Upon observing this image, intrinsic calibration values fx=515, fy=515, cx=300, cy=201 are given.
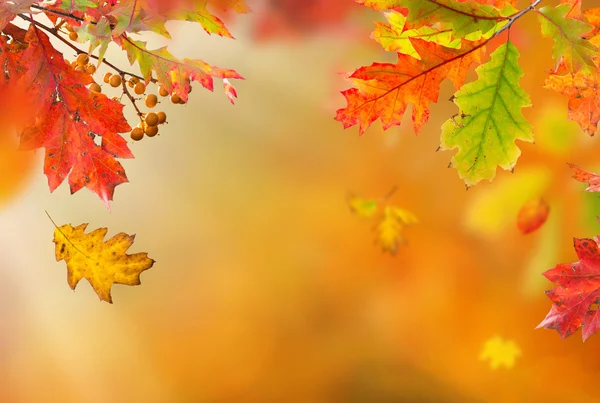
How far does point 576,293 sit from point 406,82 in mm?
296

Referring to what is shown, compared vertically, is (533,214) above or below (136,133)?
above

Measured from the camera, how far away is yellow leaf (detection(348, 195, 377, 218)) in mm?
1693

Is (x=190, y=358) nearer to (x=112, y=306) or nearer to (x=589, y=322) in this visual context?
(x=112, y=306)

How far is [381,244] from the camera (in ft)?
5.70

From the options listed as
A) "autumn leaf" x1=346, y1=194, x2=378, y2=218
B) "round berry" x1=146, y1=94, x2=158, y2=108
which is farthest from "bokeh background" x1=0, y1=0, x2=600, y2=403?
"round berry" x1=146, y1=94, x2=158, y2=108

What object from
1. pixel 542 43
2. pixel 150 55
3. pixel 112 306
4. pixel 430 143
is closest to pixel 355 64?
pixel 430 143

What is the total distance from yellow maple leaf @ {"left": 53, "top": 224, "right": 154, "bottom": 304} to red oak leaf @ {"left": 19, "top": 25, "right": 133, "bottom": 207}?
0.05m

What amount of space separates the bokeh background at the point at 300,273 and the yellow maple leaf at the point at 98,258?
106cm

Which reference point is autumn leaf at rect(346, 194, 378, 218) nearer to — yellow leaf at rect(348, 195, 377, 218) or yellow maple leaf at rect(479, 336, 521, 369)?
yellow leaf at rect(348, 195, 377, 218)

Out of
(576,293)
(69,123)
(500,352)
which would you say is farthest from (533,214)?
(69,123)

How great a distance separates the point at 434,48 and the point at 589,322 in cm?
34

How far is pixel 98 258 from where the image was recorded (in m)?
0.53

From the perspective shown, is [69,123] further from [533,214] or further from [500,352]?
[500,352]

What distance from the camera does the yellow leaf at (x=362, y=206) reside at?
169 cm
